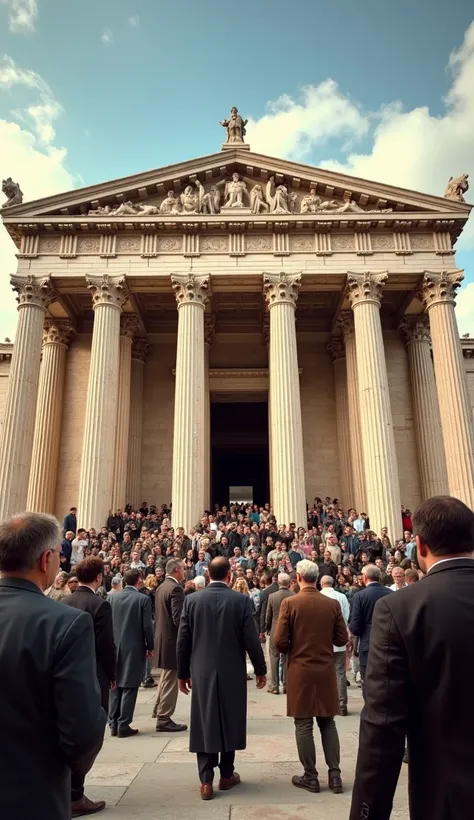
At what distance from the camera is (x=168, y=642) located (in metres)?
7.64

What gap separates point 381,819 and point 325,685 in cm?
319

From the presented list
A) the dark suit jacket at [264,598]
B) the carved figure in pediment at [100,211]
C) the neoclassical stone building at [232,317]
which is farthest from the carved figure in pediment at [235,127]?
the dark suit jacket at [264,598]

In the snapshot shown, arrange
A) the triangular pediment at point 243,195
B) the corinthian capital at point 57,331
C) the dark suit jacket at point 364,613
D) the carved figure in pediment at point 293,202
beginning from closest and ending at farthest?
the dark suit jacket at point 364,613, the triangular pediment at point 243,195, the carved figure in pediment at point 293,202, the corinthian capital at point 57,331

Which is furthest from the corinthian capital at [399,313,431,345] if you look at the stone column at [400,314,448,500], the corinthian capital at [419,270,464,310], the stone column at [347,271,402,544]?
the stone column at [347,271,402,544]

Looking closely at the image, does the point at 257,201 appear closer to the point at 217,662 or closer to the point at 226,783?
the point at 217,662

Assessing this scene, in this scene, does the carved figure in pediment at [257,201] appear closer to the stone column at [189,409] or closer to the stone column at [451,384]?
the stone column at [189,409]

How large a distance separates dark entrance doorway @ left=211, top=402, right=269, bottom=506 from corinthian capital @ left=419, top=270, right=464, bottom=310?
11132mm

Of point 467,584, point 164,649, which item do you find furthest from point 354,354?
point 467,584

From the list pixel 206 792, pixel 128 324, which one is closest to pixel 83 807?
pixel 206 792

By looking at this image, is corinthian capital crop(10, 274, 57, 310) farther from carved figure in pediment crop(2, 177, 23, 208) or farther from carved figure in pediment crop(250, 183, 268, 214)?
carved figure in pediment crop(250, 183, 268, 214)

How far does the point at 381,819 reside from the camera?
2.20m

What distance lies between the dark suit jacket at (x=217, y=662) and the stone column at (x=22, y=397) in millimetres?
16759

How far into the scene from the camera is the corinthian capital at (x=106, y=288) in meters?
22.8

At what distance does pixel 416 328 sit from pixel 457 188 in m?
6.31
